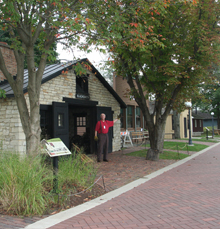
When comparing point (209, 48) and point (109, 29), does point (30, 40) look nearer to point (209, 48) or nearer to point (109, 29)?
point (109, 29)

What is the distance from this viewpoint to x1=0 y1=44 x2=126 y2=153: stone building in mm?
9215

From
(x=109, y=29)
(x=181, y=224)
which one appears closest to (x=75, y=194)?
(x=181, y=224)

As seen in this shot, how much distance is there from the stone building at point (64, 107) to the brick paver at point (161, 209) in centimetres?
344

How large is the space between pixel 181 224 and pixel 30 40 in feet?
19.1

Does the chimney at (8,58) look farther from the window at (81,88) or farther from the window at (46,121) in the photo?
the window at (81,88)

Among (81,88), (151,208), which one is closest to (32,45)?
(151,208)

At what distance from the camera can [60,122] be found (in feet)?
35.6

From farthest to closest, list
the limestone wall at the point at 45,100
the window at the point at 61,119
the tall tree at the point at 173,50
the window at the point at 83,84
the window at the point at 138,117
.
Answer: the window at the point at 138,117
the window at the point at 83,84
the window at the point at 61,119
the tall tree at the point at 173,50
the limestone wall at the point at 45,100

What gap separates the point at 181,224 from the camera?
422cm

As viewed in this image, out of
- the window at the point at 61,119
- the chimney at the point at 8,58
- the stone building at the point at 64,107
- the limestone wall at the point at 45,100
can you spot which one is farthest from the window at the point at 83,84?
the chimney at the point at 8,58

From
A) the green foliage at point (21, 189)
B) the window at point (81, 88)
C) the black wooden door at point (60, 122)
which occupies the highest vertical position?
the window at point (81, 88)

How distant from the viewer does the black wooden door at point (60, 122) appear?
10.3 metres

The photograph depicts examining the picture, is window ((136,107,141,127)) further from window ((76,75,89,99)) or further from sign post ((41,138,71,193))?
sign post ((41,138,71,193))

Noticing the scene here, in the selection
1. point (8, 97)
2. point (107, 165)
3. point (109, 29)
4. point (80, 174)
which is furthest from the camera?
point (107, 165)
